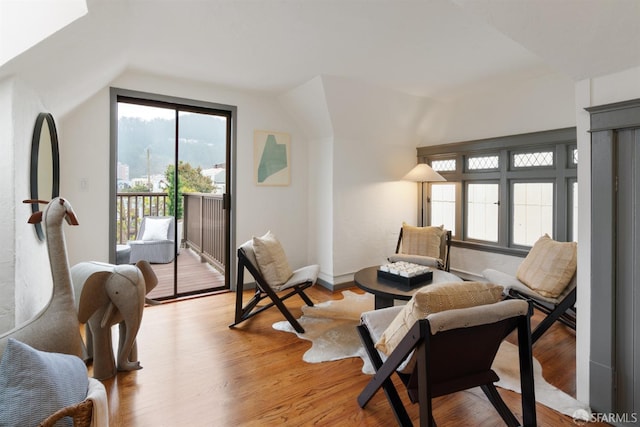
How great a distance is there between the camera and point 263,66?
333 cm

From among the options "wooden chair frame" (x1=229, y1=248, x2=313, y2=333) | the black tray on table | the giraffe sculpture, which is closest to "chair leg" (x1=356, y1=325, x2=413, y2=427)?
the black tray on table

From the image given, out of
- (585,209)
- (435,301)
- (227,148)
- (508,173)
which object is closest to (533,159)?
(508,173)

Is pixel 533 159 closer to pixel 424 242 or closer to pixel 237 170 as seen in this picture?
pixel 424 242

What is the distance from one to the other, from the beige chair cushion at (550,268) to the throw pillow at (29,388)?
10.0 feet

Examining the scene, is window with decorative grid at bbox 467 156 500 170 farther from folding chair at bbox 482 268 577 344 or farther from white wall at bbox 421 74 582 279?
folding chair at bbox 482 268 577 344

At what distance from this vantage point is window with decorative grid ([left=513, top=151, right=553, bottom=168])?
148 inches

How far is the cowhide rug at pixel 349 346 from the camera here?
6.72 feet

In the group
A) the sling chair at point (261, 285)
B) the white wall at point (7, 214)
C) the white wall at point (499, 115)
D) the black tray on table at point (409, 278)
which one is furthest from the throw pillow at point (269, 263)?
the white wall at point (499, 115)

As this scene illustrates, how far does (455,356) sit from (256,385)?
1293mm

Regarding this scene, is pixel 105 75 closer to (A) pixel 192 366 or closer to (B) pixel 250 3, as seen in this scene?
(B) pixel 250 3

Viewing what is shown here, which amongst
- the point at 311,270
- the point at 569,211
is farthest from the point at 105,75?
the point at 569,211

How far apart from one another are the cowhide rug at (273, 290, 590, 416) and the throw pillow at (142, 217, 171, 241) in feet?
5.68

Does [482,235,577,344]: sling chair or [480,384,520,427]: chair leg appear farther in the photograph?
[482,235,577,344]: sling chair

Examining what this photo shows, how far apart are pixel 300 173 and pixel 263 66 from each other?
1651mm
